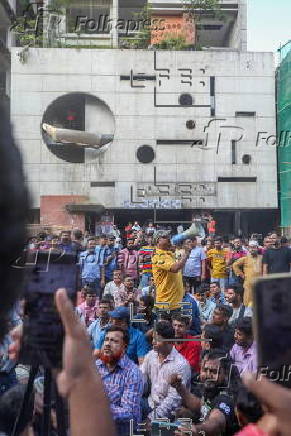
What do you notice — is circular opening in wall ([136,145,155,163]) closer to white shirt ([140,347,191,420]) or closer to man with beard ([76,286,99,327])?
man with beard ([76,286,99,327])

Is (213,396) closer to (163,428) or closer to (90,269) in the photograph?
(163,428)

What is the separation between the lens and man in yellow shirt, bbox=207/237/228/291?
7.19 metres

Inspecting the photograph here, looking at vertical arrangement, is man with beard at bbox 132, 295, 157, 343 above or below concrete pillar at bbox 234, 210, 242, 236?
below

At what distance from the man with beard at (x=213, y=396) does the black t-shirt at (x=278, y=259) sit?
1525 millimetres

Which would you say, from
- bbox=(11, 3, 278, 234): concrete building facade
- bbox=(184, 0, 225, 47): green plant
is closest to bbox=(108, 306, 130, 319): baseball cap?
bbox=(11, 3, 278, 234): concrete building facade

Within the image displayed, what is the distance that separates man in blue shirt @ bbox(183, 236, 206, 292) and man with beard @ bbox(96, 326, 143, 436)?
436 cm

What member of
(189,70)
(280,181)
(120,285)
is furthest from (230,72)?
(120,285)

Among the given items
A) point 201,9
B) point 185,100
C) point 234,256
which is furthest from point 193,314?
point 201,9

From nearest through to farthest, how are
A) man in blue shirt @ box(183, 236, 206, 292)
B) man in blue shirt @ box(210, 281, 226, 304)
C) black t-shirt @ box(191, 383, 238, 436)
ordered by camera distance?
black t-shirt @ box(191, 383, 238, 436), man in blue shirt @ box(210, 281, 226, 304), man in blue shirt @ box(183, 236, 206, 292)

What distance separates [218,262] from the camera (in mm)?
7453

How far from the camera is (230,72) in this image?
57.8 ft

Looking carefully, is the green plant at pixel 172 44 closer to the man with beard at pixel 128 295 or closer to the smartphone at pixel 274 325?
the man with beard at pixel 128 295

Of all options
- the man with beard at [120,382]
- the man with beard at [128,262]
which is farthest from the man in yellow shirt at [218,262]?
the man with beard at [120,382]

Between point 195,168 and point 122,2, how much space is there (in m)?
7.08
